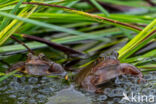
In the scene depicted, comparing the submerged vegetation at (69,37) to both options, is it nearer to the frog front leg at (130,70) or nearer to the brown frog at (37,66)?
the brown frog at (37,66)

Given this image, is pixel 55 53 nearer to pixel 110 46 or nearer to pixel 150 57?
pixel 110 46

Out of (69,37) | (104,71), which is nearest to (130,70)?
(104,71)

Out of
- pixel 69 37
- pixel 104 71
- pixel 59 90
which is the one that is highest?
pixel 69 37

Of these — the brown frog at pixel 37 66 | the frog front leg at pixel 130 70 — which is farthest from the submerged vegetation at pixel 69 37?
the frog front leg at pixel 130 70

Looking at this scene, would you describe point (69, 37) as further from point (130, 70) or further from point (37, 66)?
point (130, 70)

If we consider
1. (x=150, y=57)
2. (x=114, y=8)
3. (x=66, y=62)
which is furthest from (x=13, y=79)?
(x=114, y=8)

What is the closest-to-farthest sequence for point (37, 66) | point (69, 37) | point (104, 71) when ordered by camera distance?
1. point (104, 71)
2. point (37, 66)
3. point (69, 37)

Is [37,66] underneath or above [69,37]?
underneath
